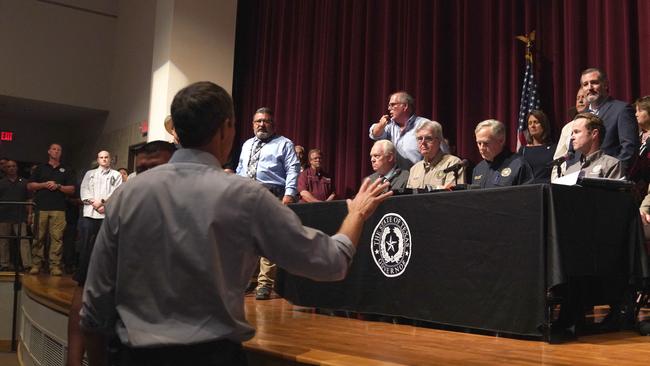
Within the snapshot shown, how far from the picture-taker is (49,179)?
7031mm

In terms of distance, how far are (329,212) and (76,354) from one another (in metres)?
1.86

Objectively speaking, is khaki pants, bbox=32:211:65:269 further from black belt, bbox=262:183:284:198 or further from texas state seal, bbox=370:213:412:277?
texas state seal, bbox=370:213:412:277

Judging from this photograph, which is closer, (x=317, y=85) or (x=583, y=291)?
(x=583, y=291)

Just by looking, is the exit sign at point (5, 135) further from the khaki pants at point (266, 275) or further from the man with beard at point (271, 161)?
the khaki pants at point (266, 275)

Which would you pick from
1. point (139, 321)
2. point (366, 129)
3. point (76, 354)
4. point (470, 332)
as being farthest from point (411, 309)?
point (366, 129)

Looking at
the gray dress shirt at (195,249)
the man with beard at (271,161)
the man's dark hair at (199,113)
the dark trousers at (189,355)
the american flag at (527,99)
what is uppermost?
the american flag at (527,99)

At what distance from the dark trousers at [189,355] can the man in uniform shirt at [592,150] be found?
2379 millimetres

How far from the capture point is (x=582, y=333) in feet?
9.32

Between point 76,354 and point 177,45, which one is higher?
point 177,45

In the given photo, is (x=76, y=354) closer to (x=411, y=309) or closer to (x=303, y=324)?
(x=303, y=324)

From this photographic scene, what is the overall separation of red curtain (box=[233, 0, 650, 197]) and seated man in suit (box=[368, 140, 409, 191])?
1483 mm

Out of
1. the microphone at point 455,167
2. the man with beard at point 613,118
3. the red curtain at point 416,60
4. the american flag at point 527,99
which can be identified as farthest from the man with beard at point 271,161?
the man with beard at point 613,118

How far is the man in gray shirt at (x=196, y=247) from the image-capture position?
134cm

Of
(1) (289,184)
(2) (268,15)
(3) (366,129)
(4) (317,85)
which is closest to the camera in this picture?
(1) (289,184)
